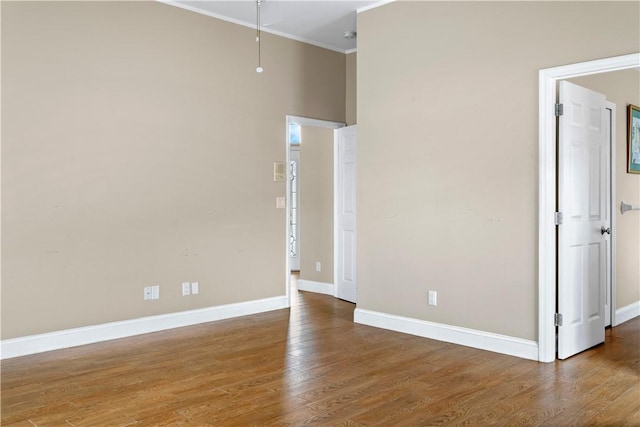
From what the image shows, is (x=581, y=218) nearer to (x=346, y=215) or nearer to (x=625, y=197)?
(x=625, y=197)

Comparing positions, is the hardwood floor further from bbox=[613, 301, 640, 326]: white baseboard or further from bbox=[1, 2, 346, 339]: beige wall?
bbox=[1, 2, 346, 339]: beige wall

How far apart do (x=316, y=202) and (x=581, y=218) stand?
11.4 feet

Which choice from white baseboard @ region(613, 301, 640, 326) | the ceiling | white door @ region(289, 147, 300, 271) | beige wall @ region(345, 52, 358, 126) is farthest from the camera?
white door @ region(289, 147, 300, 271)

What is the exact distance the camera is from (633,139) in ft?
17.2

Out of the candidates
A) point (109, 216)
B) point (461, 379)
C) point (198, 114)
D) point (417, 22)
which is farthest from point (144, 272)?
point (417, 22)

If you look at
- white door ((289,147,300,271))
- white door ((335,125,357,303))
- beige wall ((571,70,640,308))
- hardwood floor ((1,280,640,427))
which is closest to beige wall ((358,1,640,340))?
hardwood floor ((1,280,640,427))

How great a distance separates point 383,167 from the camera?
4.94m

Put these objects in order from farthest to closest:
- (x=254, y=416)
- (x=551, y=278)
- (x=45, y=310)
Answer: (x=45, y=310), (x=551, y=278), (x=254, y=416)

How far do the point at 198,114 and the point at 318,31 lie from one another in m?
1.64

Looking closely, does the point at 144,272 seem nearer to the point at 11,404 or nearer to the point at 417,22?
the point at 11,404

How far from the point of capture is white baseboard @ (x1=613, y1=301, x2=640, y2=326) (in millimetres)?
5064

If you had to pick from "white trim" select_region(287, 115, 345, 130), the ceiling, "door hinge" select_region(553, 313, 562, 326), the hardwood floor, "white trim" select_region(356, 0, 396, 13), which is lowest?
the hardwood floor

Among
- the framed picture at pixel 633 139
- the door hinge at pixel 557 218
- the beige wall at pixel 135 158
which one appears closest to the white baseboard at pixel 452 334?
the door hinge at pixel 557 218

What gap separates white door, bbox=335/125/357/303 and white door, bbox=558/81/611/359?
2.63m
